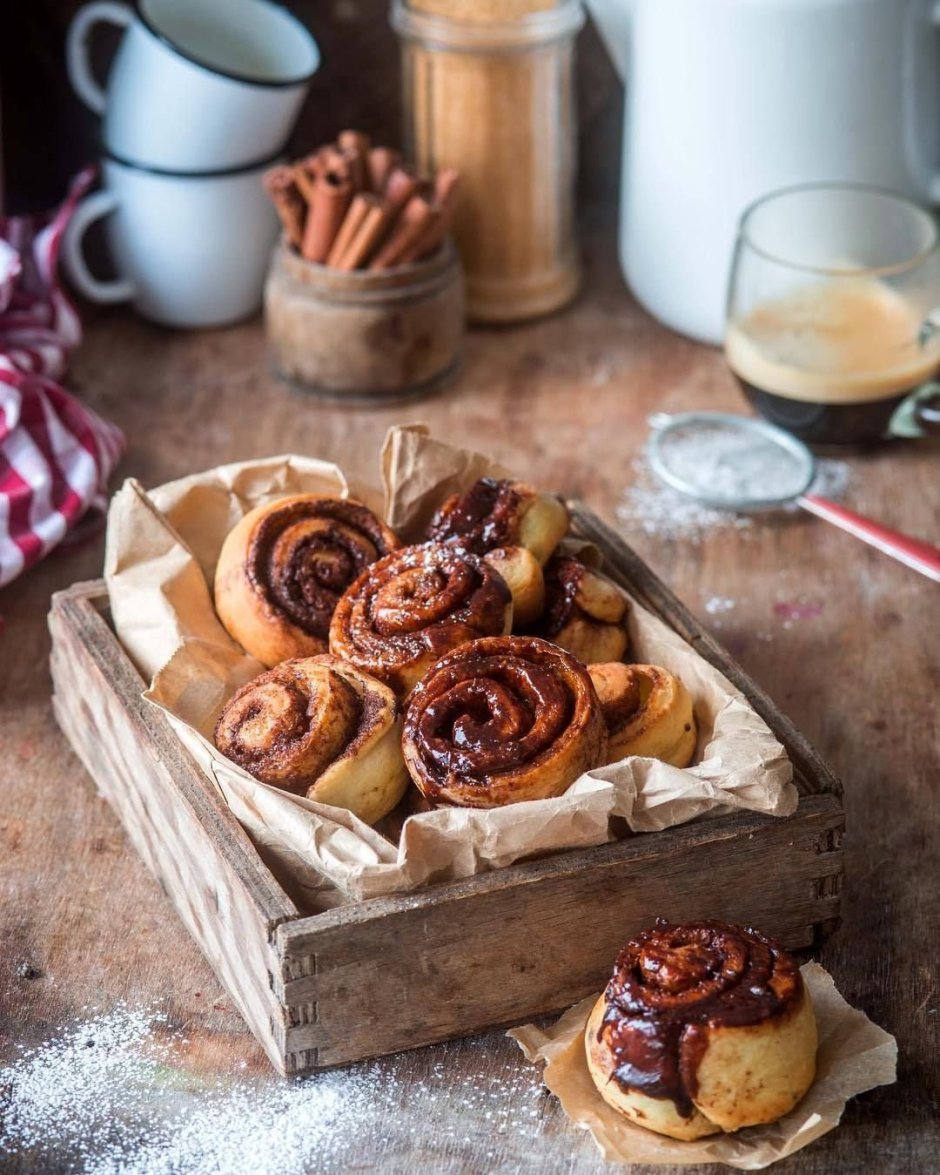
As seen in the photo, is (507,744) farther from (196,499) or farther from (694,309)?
(694,309)

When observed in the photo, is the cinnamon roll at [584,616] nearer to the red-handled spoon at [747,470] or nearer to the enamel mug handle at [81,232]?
the red-handled spoon at [747,470]

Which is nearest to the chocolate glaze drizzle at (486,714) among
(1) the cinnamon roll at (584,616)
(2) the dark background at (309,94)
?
(1) the cinnamon roll at (584,616)

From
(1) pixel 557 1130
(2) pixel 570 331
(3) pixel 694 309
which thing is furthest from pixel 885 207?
(1) pixel 557 1130

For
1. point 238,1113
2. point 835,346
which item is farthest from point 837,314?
point 238,1113

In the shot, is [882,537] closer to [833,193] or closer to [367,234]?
[833,193]

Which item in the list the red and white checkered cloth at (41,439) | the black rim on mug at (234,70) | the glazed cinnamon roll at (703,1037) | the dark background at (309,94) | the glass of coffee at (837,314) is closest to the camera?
the glazed cinnamon roll at (703,1037)

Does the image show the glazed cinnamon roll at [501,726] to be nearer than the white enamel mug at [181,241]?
Yes
